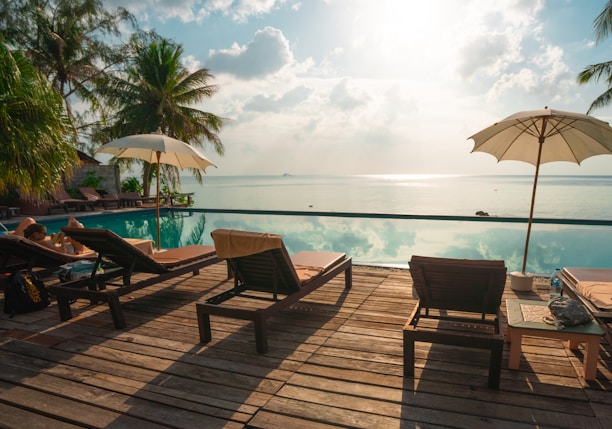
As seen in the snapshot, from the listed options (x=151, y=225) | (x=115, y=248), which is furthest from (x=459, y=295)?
(x=151, y=225)

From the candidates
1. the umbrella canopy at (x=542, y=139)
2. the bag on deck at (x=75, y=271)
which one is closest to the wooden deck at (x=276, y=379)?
the bag on deck at (x=75, y=271)

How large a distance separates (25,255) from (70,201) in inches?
511

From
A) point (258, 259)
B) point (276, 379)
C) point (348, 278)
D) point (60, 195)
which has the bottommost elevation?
point (276, 379)

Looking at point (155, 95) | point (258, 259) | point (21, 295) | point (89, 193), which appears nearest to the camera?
point (258, 259)

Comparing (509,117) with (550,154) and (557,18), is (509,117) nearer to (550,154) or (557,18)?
(550,154)

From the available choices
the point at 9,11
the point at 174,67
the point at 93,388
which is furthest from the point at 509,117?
the point at 9,11

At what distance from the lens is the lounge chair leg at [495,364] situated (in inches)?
95.4

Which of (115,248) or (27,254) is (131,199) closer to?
(27,254)

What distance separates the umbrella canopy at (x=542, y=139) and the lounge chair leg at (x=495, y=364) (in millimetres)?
2549

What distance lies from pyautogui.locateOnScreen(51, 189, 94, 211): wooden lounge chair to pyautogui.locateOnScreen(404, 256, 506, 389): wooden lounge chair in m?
16.6

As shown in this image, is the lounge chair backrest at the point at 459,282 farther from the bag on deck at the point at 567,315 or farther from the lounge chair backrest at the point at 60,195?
the lounge chair backrest at the point at 60,195

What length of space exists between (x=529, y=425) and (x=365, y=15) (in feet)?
19.9

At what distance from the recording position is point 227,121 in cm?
2117

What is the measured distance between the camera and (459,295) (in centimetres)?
299
